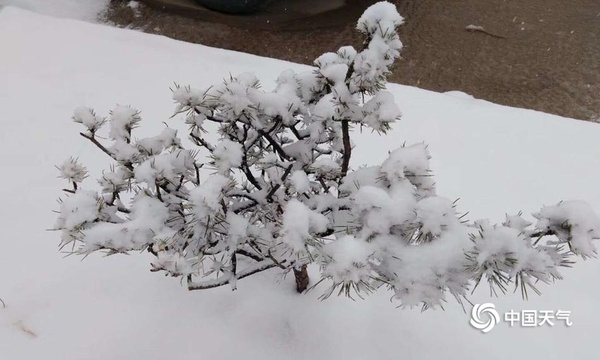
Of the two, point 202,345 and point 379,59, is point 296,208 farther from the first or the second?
point 202,345

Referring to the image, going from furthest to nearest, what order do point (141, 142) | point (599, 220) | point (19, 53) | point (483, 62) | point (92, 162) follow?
point (483, 62)
point (19, 53)
point (92, 162)
point (141, 142)
point (599, 220)

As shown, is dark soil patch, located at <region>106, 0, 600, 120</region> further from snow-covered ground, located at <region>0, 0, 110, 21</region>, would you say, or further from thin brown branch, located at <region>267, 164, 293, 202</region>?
thin brown branch, located at <region>267, 164, 293, 202</region>

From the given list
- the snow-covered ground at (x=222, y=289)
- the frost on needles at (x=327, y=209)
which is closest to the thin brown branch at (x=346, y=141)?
the frost on needles at (x=327, y=209)

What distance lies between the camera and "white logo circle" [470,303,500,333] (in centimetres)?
163

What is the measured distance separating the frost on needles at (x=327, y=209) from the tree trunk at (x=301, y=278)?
0.65 feet

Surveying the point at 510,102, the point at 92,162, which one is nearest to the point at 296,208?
the point at 92,162

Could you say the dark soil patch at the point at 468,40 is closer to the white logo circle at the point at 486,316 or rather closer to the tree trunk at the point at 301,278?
the white logo circle at the point at 486,316

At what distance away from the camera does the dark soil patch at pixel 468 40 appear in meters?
3.83

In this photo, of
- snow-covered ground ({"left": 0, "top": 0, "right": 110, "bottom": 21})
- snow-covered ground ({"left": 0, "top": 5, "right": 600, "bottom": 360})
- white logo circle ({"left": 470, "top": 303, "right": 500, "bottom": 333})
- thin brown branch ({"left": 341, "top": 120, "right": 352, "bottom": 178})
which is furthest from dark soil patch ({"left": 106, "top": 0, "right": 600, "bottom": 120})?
thin brown branch ({"left": 341, "top": 120, "right": 352, "bottom": 178})

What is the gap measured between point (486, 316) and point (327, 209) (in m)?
0.83

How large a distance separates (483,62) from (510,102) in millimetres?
540

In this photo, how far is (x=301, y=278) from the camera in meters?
1.57

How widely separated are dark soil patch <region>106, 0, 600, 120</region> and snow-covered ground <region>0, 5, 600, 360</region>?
117 cm

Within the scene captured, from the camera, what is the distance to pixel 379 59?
983 millimetres
